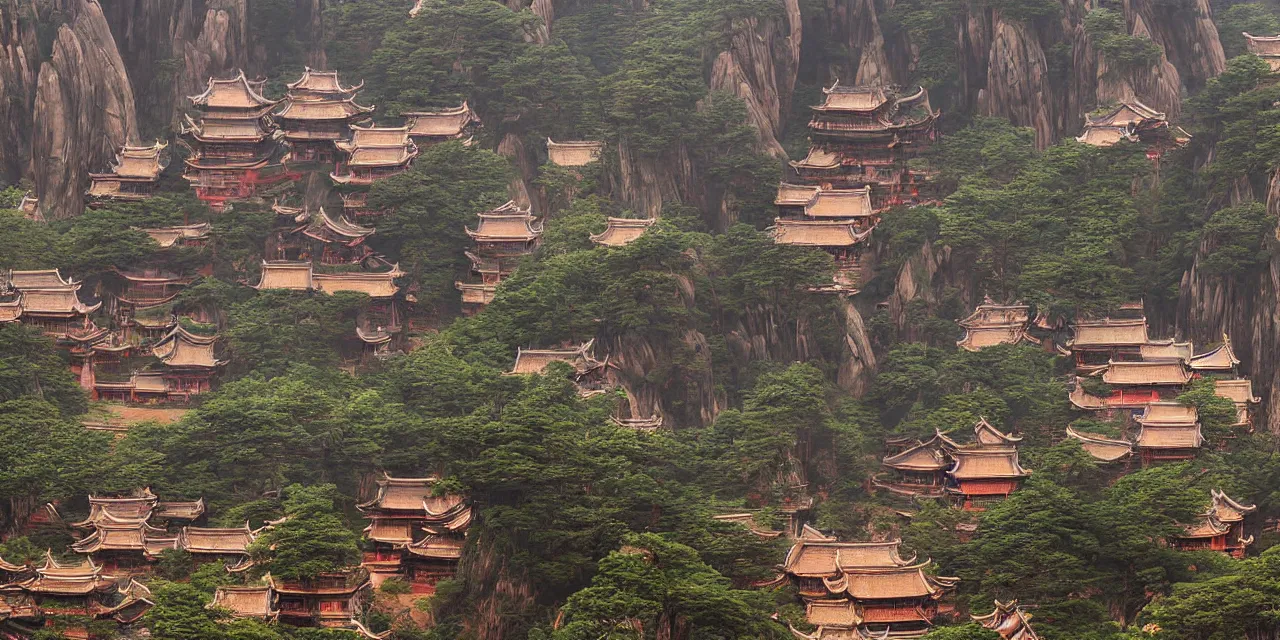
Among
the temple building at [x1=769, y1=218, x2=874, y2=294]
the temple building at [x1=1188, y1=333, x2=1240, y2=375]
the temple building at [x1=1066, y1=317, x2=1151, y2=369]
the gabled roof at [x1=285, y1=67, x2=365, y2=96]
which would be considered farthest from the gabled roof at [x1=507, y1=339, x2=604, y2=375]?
the temple building at [x1=1188, y1=333, x2=1240, y2=375]

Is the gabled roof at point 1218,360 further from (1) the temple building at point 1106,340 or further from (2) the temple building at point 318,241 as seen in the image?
(2) the temple building at point 318,241

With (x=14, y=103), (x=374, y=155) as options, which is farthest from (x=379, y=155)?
(x=14, y=103)

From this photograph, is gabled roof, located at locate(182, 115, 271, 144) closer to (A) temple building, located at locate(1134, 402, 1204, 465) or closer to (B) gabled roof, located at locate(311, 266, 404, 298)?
(B) gabled roof, located at locate(311, 266, 404, 298)

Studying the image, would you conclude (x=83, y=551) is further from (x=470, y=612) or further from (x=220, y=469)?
(x=470, y=612)

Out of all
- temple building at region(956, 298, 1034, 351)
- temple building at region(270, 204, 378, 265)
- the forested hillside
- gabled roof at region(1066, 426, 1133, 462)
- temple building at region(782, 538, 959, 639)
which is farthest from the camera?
temple building at region(270, 204, 378, 265)

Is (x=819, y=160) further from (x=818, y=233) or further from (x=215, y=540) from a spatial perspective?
(x=215, y=540)

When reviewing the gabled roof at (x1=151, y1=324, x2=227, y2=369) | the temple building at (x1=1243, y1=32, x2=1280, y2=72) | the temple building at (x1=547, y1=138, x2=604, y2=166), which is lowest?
the gabled roof at (x1=151, y1=324, x2=227, y2=369)
